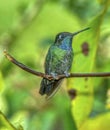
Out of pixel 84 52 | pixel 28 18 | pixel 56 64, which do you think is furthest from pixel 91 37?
pixel 28 18

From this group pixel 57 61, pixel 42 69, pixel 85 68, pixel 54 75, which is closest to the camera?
pixel 54 75

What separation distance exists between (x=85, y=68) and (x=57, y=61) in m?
0.14

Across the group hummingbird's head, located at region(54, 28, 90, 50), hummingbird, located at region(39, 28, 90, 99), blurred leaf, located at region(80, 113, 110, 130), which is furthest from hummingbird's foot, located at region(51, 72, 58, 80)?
blurred leaf, located at region(80, 113, 110, 130)

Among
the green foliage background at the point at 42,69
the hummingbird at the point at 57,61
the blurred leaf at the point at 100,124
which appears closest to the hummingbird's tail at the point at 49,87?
the hummingbird at the point at 57,61

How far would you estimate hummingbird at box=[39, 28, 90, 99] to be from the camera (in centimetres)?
143

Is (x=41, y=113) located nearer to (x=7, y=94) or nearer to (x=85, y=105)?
(x=7, y=94)

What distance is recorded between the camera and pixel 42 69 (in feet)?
7.92

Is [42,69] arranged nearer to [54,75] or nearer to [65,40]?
[65,40]

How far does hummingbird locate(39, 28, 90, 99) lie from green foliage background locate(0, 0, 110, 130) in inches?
2.9

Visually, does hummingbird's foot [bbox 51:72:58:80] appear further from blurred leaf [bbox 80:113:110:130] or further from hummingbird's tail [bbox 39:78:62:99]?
blurred leaf [bbox 80:113:110:130]

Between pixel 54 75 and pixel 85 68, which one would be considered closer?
pixel 54 75

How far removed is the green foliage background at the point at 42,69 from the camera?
1.61m

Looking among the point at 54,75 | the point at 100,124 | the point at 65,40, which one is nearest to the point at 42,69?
the point at 100,124

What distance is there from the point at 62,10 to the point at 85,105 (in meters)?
1.28
